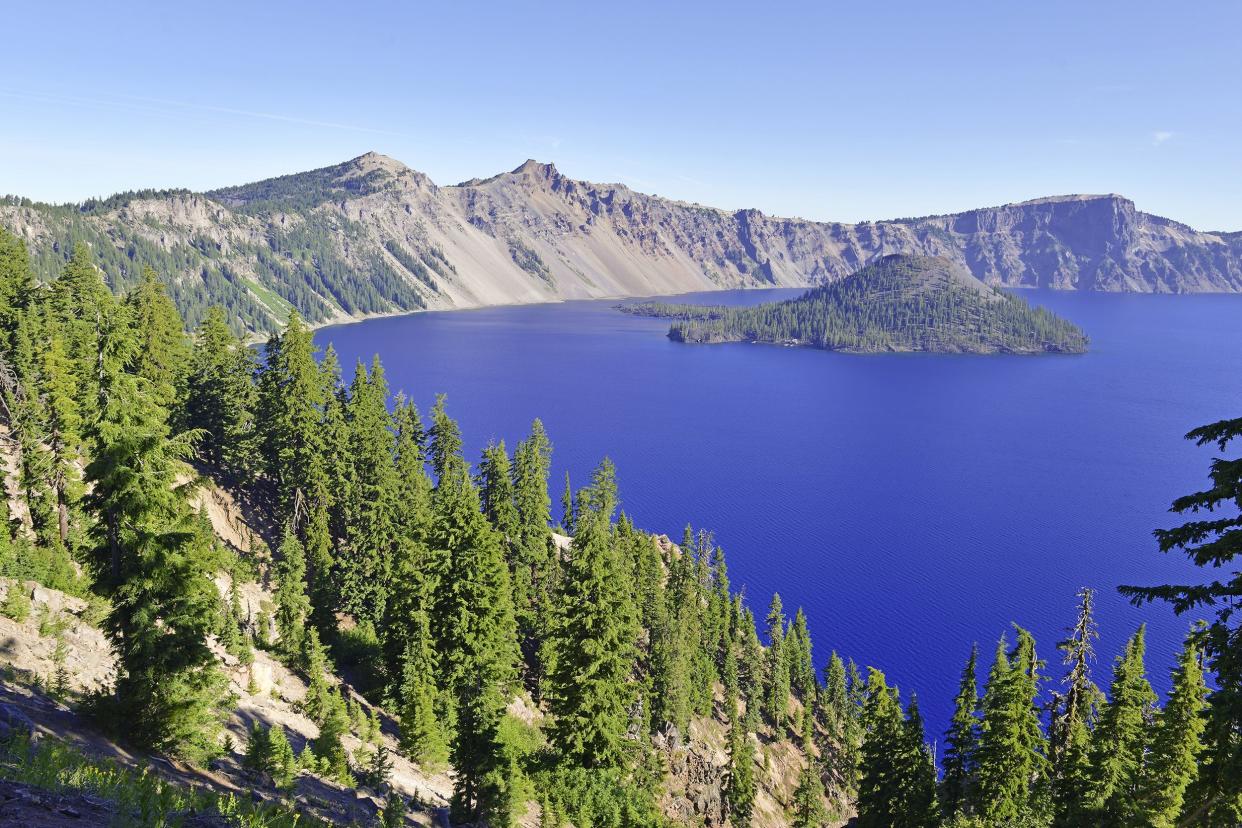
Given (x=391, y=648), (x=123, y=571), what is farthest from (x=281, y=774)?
(x=391, y=648)

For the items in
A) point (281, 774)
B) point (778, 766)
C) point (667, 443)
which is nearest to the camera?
point (281, 774)

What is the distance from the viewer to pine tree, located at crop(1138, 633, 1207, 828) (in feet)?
107

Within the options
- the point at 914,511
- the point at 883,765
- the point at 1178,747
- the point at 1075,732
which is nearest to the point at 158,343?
the point at 883,765

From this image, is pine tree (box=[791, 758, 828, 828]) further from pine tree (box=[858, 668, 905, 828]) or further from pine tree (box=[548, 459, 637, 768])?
pine tree (box=[548, 459, 637, 768])

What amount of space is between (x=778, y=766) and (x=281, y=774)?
191 ft

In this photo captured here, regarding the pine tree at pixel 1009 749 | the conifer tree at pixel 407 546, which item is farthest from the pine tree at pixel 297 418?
the pine tree at pixel 1009 749

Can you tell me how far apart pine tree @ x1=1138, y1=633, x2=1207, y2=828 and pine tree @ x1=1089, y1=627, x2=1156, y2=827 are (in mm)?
765

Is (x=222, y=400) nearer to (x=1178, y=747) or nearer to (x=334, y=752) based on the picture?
(x=334, y=752)

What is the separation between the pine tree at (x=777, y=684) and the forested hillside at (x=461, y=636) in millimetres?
424

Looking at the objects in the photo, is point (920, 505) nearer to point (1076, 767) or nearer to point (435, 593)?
point (1076, 767)

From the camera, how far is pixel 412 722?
3641cm

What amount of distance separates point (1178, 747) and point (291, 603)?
46.8 meters

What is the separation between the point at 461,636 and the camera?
37812 millimetres

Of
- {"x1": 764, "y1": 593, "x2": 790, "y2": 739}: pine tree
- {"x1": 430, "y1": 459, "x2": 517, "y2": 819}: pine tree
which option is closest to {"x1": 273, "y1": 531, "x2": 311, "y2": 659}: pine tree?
{"x1": 430, "y1": 459, "x2": 517, "y2": 819}: pine tree
